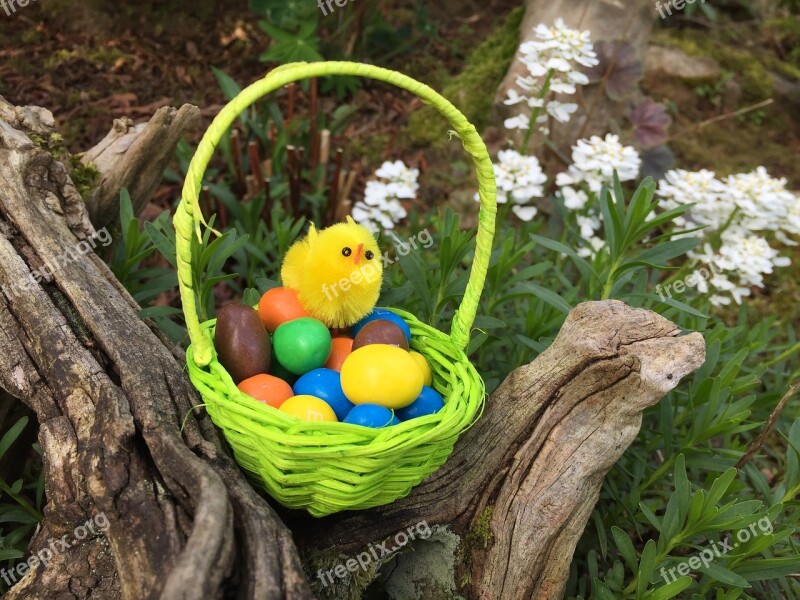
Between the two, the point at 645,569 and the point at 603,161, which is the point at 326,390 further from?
the point at 603,161

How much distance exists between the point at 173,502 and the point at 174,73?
11.7 ft

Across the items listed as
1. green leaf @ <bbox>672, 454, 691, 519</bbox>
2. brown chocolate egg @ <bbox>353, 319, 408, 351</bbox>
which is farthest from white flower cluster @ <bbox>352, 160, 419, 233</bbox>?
green leaf @ <bbox>672, 454, 691, 519</bbox>

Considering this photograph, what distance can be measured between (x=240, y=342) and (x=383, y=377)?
37 centimetres

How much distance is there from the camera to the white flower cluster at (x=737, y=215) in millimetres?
2619

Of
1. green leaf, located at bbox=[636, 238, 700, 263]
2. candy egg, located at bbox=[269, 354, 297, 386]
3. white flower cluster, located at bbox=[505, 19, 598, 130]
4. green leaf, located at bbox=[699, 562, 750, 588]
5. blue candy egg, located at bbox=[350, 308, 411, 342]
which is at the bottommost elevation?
green leaf, located at bbox=[699, 562, 750, 588]

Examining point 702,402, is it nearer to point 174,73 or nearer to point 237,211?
point 237,211

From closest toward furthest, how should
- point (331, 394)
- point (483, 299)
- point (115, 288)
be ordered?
point (331, 394)
point (115, 288)
point (483, 299)

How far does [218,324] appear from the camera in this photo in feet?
5.43

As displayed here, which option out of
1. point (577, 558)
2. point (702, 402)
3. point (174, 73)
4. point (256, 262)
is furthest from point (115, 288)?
point (174, 73)

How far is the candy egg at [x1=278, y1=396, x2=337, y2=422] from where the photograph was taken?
58.7 inches

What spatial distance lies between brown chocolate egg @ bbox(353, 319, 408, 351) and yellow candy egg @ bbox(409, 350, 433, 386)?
0.04 metres

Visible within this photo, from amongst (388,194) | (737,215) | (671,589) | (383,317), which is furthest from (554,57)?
(671,589)

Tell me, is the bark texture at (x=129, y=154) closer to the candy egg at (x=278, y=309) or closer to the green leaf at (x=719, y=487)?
the candy egg at (x=278, y=309)

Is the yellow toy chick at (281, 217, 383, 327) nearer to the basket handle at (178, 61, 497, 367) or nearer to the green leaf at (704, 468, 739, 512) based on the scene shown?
the basket handle at (178, 61, 497, 367)
